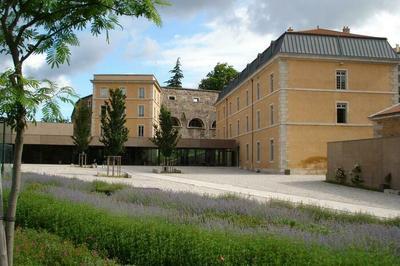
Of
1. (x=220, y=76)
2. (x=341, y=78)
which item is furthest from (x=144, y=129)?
(x=341, y=78)

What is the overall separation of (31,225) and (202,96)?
76213mm

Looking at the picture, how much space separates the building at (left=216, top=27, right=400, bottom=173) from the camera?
4097 centimetres

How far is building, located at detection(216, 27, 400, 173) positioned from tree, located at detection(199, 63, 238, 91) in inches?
1761

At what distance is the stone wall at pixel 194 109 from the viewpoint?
82.2 metres

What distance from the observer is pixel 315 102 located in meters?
41.8

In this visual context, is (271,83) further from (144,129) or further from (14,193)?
(14,193)

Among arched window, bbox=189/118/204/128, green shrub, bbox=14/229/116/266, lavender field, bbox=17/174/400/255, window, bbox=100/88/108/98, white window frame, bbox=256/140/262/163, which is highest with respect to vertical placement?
window, bbox=100/88/108/98

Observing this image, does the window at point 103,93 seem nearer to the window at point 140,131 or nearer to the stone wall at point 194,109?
the window at point 140,131

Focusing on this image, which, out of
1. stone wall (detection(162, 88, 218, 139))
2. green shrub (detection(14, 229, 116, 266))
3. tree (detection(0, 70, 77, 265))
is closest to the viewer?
tree (detection(0, 70, 77, 265))

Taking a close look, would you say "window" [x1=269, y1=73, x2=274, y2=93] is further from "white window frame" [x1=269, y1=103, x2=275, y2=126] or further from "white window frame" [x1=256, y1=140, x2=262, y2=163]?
"white window frame" [x1=256, y1=140, x2=262, y2=163]

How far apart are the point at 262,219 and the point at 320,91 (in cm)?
3441

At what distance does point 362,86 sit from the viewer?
4247cm

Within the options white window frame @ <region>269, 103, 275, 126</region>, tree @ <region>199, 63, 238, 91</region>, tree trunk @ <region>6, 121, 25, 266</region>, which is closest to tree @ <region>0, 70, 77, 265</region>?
tree trunk @ <region>6, 121, 25, 266</region>

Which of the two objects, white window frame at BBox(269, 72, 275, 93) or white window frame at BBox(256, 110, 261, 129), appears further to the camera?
white window frame at BBox(256, 110, 261, 129)
